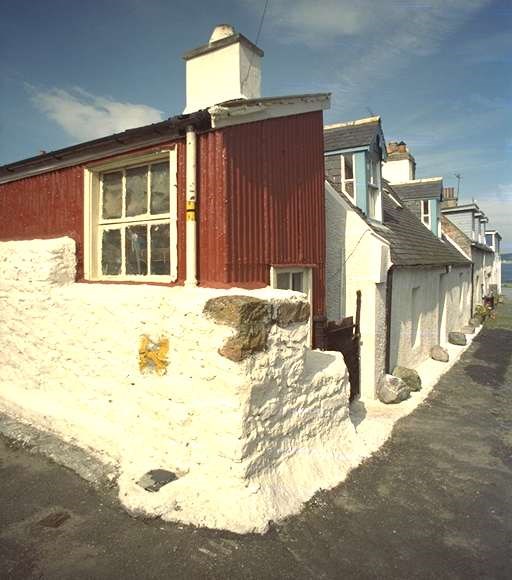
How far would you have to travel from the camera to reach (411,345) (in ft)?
34.3

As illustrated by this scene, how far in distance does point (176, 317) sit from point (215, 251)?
45.6 inches

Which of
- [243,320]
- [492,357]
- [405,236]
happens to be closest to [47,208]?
[243,320]

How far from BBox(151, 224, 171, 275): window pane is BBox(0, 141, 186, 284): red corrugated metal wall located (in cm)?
36

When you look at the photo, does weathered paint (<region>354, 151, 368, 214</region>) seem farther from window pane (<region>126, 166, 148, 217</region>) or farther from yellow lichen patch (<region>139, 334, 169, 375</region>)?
yellow lichen patch (<region>139, 334, 169, 375</region>)

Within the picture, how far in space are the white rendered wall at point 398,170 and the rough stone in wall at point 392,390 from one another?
1292 cm

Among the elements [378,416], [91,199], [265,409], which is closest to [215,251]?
[265,409]

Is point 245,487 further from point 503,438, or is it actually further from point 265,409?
point 503,438

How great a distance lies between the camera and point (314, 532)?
3994 millimetres

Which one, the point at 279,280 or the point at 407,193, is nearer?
the point at 279,280

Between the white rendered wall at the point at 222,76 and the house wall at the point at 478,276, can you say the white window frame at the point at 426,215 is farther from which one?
the white rendered wall at the point at 222,76

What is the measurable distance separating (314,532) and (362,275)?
17.0 ft

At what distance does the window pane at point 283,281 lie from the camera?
20.6 ft

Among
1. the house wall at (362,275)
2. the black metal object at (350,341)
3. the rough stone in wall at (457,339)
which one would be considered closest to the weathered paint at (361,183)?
the house wall at (362,275)

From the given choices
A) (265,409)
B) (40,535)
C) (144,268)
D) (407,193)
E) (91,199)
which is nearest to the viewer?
(40,535)
